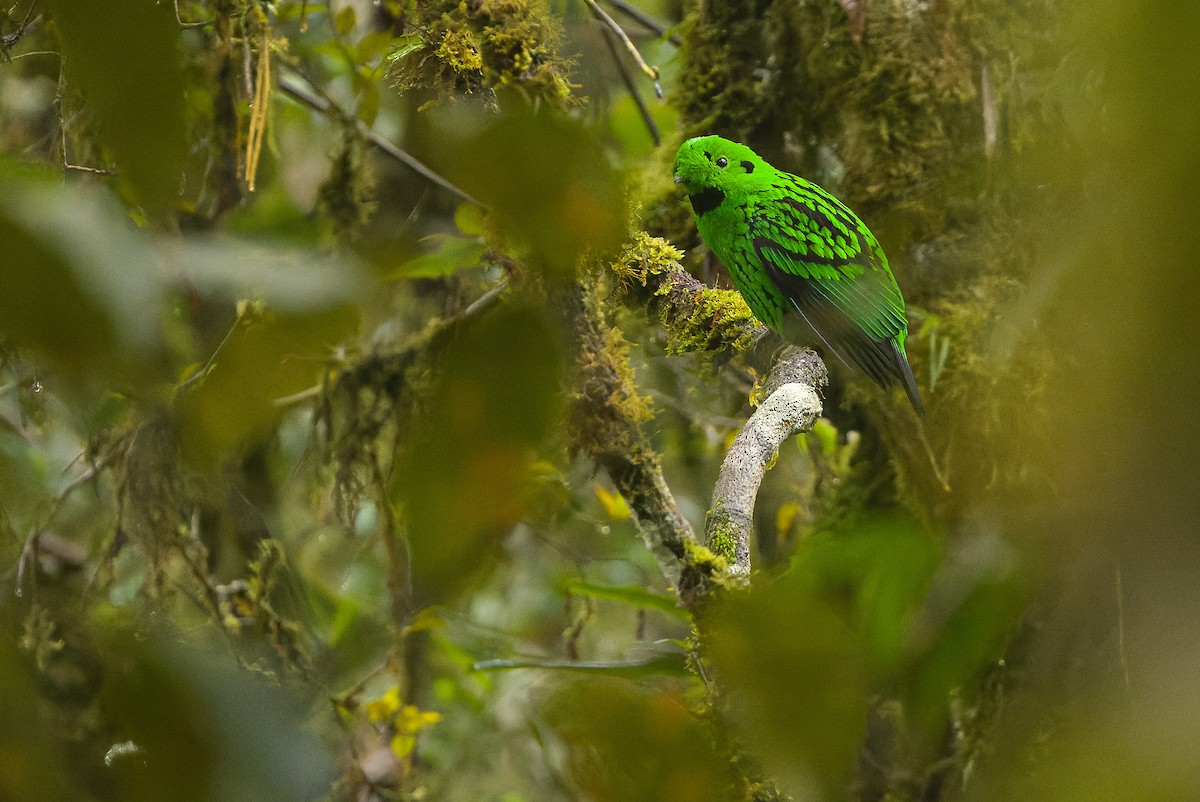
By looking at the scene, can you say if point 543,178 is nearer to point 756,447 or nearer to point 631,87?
point 756,447

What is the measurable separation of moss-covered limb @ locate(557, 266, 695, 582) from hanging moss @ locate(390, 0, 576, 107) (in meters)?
0.29

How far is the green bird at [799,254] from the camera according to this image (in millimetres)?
1393

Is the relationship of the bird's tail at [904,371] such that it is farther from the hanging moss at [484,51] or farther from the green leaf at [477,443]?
the green leaf at [477,443]

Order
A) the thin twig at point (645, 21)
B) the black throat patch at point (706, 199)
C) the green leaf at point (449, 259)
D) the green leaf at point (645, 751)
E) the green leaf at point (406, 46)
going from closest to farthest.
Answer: the green leaf at point (645, 751), the green leaf at point (406, 46), the black throat patch at point (706, 199), the green leaf at point (449, 259), the thin twig at point (645, 21)

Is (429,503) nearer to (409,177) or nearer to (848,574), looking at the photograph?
(848,574)

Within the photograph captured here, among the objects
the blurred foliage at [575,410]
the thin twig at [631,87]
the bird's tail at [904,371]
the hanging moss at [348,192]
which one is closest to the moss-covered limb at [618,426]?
the blurred foliage at [575,410]

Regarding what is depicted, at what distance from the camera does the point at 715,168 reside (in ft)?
4.83

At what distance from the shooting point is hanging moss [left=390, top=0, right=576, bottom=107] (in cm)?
113

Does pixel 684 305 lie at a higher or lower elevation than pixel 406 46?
lower

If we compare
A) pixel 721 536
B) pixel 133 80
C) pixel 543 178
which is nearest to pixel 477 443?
pixel 543 178

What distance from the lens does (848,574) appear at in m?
0.81

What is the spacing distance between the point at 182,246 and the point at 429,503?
739 mm

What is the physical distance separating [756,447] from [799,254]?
367mm

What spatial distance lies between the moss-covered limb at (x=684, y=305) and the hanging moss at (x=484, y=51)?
10.9 inches
